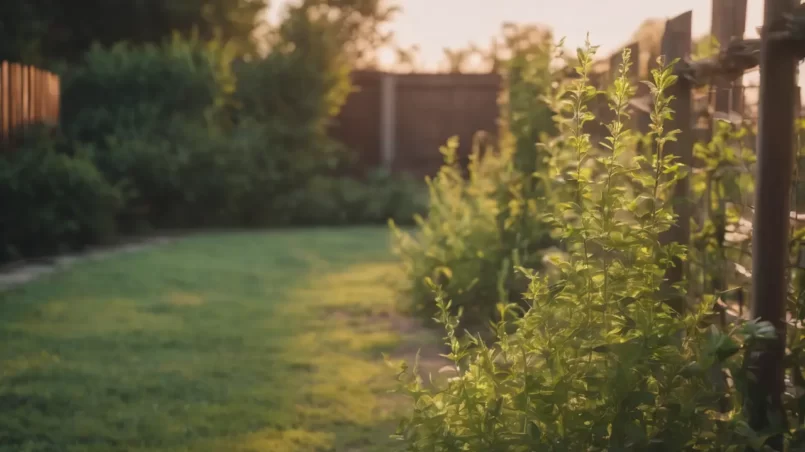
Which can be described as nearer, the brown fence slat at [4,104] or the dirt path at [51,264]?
the dirt path at [51,264]

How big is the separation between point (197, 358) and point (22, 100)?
18.3 feet

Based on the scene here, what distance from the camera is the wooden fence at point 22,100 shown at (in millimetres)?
9023

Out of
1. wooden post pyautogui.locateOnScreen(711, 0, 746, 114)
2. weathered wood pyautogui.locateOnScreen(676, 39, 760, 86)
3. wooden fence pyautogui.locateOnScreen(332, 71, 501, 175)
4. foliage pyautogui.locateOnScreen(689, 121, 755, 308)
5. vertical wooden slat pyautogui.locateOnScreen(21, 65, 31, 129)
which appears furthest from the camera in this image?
wooden fence pyautogui.locateOnScreen(332, 71, 501, 175)

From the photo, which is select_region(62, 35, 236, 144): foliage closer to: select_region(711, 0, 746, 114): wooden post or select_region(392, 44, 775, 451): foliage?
select_region(711, 0, 746, 114): wooden post

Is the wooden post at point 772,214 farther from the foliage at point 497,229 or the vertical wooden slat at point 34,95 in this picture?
the vertical wooden slat at point 34,95

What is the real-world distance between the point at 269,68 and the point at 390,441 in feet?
35.8

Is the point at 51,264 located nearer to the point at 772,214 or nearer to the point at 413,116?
the point at 772,214

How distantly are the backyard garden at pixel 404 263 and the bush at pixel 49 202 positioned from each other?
0.11ft

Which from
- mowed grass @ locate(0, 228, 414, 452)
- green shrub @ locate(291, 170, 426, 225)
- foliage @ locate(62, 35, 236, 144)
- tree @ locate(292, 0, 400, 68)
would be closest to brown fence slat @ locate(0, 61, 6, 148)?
mowed grass @ locate(0, 228, 414, 452)

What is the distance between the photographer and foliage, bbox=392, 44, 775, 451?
7.88ft

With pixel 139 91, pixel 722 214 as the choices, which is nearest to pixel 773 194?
pixel 722 214

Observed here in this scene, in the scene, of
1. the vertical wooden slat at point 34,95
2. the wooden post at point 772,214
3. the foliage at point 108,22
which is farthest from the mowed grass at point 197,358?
the foliage at point 108,22

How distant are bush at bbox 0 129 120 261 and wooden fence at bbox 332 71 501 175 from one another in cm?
668

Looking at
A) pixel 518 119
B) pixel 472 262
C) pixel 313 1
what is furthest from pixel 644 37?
pixel 313 1
